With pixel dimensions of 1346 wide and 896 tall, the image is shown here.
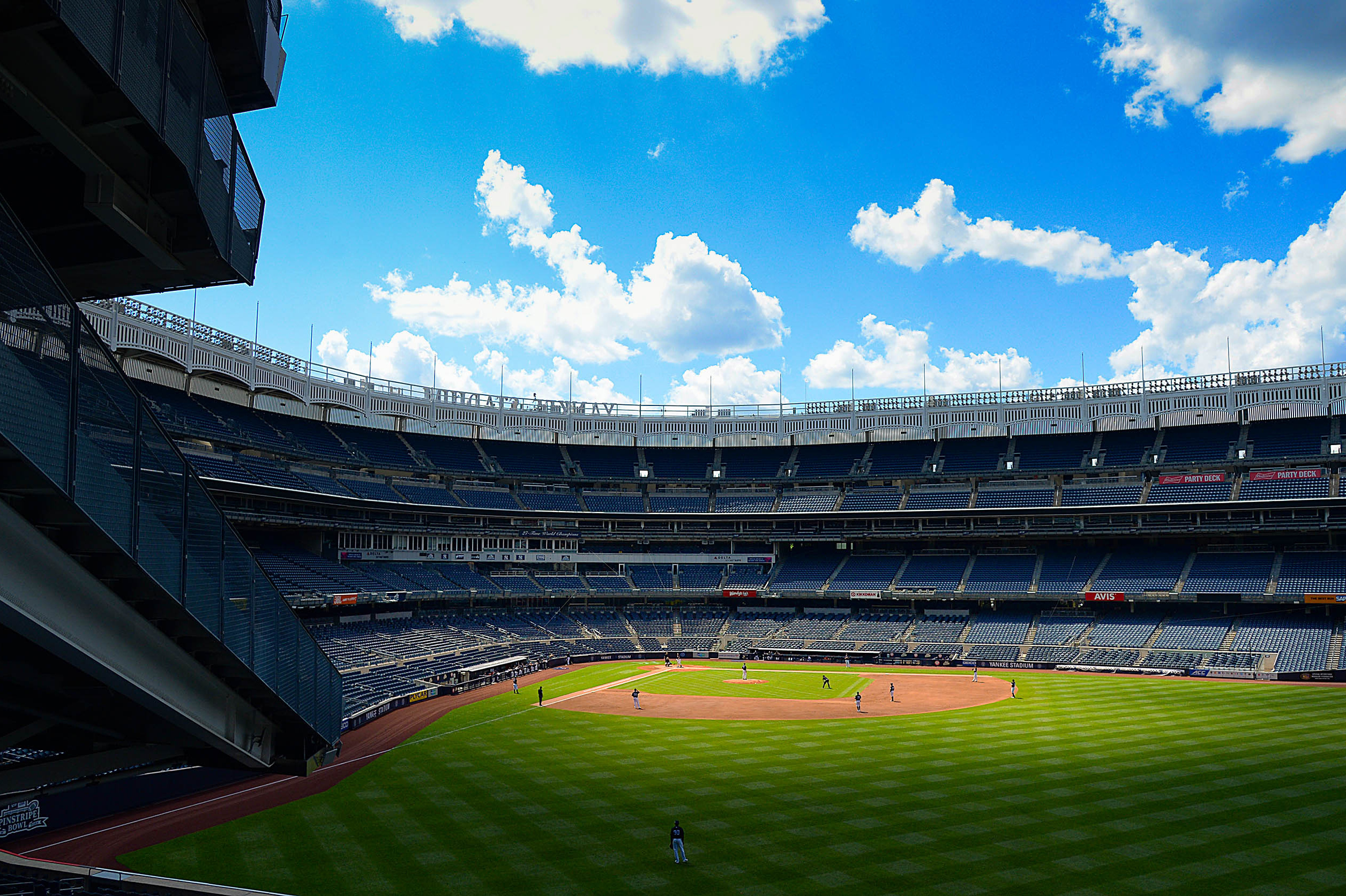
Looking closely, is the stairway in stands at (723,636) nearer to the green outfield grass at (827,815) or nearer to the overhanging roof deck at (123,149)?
the green outfield grass at (827,815)

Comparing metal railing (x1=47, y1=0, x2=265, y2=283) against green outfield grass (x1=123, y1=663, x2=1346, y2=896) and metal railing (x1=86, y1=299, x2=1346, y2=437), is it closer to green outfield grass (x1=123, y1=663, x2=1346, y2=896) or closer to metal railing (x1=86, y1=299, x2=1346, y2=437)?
green outfield grass (x1=123, y1=663, x2=1346, y2=896)

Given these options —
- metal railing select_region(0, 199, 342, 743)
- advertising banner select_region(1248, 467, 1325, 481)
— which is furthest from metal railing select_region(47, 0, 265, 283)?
advertising banner select_region(1248, 467, 1325, 481)

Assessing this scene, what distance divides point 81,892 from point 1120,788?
2920cm

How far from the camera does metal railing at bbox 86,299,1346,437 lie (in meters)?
53.6

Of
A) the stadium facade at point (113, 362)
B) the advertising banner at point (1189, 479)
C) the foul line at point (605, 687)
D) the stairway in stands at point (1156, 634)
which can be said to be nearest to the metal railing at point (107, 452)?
the stadium facade at point (113, 362)

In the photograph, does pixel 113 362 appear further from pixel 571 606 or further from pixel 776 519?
pixel 776 519

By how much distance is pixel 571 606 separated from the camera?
78.2m

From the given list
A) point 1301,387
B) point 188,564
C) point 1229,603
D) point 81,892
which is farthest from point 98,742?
point 1301,387

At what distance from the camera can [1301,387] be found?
218 feet

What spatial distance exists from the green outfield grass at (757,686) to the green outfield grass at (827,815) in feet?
38.4

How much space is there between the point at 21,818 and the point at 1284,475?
7974 centimetres

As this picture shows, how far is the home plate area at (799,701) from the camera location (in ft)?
145

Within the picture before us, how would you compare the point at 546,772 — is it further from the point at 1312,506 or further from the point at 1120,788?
the point at 1312,506

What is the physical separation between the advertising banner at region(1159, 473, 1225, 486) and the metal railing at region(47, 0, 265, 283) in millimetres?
73398
